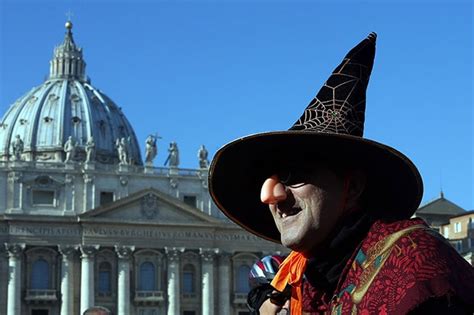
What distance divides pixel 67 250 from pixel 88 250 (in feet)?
3.05

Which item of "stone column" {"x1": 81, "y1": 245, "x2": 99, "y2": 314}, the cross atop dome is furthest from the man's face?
the cross atop dome

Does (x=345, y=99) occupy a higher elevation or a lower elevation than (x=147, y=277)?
lower

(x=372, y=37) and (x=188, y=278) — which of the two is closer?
(x=372, y=37)

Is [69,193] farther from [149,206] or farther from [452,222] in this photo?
[452,222]

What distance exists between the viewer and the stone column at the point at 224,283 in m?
52.7

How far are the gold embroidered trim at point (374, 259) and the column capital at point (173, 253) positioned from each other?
49.5m

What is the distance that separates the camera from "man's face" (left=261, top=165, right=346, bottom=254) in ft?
9.16

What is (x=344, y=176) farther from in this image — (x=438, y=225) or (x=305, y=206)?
(x=438, y=225)

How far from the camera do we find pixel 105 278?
51375 mm

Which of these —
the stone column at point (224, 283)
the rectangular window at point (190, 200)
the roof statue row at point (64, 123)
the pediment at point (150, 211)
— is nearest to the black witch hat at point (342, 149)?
the pediment at point (150, 211)

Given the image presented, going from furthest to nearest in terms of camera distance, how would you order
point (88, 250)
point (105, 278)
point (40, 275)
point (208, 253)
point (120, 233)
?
point (208, 253), point (120, 233), point (105, 278), point (88, 250), point (40, 275)

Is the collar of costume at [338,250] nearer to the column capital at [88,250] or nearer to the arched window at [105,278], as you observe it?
the column capital at [88,250]

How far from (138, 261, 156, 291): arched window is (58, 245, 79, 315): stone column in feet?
10.6

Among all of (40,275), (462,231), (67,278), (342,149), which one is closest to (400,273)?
(342,149)
